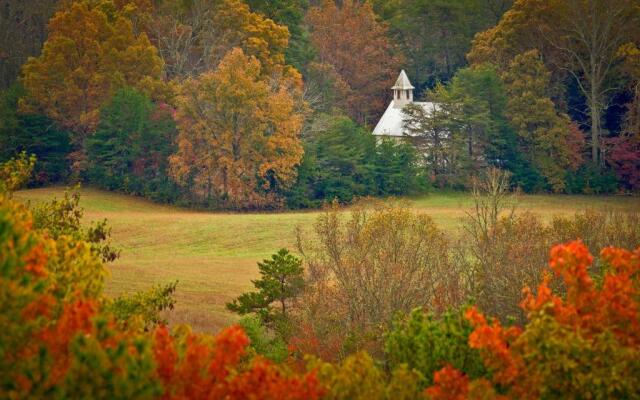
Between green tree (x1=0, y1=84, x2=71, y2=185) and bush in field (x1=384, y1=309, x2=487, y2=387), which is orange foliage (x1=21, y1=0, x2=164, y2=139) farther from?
bush in field (x1=384, y1=309, x2=487, y2=387)

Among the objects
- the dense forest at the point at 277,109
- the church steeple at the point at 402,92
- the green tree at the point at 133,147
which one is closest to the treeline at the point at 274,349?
the dense forest at the point at 277,109

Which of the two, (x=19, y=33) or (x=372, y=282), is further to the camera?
(x=19, y=33)

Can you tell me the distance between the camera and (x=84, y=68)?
6384 centimetres

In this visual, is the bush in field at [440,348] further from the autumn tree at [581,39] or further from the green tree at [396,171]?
the autumn tree at [581,39]

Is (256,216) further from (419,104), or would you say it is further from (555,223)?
(555,223)

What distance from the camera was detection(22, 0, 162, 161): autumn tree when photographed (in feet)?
207

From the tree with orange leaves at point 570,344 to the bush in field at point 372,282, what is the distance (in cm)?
906

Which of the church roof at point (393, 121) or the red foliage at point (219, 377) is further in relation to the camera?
the church roof at point (393, 121)

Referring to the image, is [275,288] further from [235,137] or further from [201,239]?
[235,137]

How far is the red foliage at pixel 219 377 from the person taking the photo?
11.1 metres

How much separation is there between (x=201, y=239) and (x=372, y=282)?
23.6 m

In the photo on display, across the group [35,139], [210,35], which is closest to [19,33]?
[210,35]

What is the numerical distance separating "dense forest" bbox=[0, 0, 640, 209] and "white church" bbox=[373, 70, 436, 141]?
1.01m

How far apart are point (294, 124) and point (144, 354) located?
50.0 m
